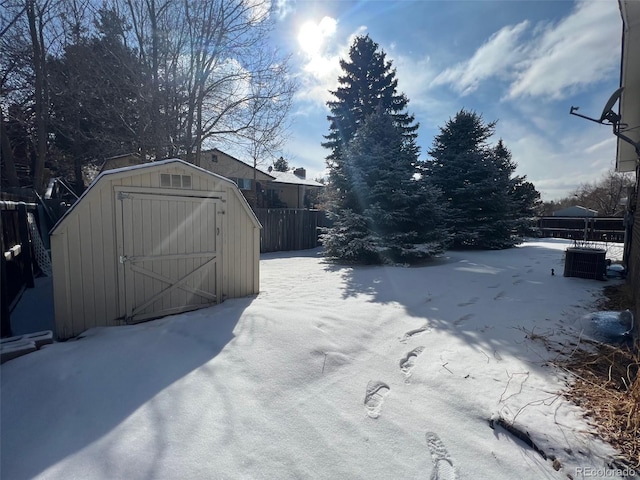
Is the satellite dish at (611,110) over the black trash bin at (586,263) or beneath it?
over

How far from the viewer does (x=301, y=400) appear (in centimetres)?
236

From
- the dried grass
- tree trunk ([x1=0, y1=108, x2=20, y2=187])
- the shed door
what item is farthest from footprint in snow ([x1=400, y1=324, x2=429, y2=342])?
tree trunk ([x1=0, y1=108, x2=20, y2=187])

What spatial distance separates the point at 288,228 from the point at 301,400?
9877 millimetres

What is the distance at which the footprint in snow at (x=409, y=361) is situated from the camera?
2.86m

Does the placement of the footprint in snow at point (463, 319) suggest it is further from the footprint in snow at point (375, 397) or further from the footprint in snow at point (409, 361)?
the footprint in snow at point (375, 397)

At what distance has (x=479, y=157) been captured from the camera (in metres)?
12.1

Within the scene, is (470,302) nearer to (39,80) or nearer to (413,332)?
(413,332)

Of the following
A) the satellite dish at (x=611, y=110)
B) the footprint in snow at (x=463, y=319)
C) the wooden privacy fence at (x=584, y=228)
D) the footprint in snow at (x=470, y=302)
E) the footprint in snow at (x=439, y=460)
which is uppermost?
the satellite dish at (x=611, y=110)

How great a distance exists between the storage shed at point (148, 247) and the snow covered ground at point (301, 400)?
416 millimetres

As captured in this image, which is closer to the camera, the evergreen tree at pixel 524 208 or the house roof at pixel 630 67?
the house roof at pixel 630 67

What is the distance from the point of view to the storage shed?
3.64m

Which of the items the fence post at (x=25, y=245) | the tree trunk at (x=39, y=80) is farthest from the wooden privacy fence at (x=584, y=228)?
the tree trunk at (x=39, y=80)

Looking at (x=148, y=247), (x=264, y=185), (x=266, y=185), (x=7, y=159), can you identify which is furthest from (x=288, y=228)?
(x=266, y=185)

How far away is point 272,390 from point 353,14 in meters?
7.98
